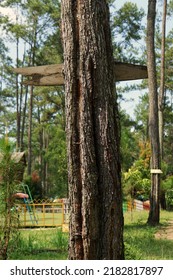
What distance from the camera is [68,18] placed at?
8.73ft

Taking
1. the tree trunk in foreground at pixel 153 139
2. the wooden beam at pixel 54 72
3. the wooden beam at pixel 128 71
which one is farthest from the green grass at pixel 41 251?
the tree trunk in foreground at pixel 153 139

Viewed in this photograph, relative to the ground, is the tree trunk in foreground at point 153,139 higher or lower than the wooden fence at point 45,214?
higher

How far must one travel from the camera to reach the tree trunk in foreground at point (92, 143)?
2.53 m

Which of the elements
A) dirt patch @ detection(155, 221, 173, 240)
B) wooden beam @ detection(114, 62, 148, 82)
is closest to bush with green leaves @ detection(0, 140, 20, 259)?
wooden beam @ detection(114, 62, 148, 82)

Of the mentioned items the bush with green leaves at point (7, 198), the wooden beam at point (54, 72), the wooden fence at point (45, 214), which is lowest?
the wooden fence at point (45, 214)

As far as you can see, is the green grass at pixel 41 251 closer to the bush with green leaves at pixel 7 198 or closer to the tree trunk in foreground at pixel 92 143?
the bush with green leaves at pixel 7 198

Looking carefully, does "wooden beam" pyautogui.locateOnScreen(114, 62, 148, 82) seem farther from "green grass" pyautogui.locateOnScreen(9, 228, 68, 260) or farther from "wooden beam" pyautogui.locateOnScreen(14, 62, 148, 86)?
"green grass" pyautogui.locateOnScreen(9, 228, 68, 260)

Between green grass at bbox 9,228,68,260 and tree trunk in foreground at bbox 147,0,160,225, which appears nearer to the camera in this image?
green grass at bbox 9,228,68,260

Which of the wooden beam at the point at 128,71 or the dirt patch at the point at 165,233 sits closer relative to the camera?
the wooden beam at the point at 128,71

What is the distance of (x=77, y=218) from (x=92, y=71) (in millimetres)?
775

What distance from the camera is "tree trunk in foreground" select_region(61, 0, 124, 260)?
8.29ft

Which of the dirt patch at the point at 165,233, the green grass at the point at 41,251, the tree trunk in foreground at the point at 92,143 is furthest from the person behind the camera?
the dirt patch at the point at 165,233

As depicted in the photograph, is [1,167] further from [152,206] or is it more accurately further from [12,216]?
[152,206]

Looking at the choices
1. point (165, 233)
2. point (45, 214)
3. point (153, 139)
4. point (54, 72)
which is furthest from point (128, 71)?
point (45, 214)
